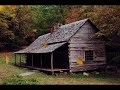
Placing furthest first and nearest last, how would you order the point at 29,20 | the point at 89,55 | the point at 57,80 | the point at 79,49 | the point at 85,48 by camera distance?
the point at 29,20 → the point at 89,55 → the point at 85,48 → the point at 79,49 → the point at 57,80

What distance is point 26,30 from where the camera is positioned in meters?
33.8

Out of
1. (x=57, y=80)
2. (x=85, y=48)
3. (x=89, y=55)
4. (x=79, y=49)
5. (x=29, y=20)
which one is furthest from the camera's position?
(x=29, y=20)

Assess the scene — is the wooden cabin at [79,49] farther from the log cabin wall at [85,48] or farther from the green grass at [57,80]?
the green grass at [57,80]

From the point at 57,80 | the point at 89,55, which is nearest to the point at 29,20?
the point at 89,55

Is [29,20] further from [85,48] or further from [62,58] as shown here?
[85,48]

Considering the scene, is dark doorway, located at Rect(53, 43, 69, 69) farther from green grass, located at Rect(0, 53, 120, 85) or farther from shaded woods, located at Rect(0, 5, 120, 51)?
shaded woods, located at Rect(0, 5, 120, 51)

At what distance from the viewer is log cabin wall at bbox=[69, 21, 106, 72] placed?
21500 mm

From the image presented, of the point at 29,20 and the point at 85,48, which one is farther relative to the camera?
the point at 29,20

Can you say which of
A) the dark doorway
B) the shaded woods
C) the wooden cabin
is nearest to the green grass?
the wooden cabin

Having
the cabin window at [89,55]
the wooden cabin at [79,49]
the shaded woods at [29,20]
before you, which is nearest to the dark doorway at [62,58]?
the wooden cabin at [79,49]

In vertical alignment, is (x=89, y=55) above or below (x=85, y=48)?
below

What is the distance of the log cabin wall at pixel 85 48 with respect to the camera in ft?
70.5

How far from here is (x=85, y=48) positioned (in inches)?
874
